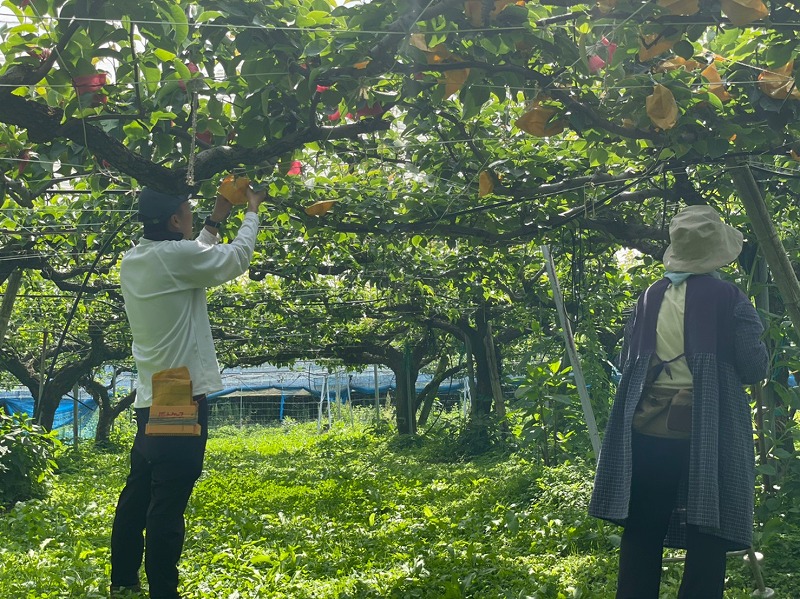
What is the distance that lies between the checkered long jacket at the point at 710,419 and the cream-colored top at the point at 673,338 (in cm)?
2

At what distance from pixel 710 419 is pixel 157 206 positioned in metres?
1.96

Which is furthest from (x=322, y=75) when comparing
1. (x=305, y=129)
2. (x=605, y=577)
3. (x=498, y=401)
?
(x=498, y=401)

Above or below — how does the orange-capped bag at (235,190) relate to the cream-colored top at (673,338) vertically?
above

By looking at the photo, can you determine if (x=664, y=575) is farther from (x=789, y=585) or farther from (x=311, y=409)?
(x=311, y=409)

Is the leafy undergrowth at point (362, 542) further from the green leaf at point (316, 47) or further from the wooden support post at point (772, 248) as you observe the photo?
the green leaf at point (316, 47)

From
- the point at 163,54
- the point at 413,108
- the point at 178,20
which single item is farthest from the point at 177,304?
the point at 413,108

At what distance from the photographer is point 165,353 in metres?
2.87

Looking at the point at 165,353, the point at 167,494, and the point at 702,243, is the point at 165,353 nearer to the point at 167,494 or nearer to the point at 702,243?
the point at 167,494

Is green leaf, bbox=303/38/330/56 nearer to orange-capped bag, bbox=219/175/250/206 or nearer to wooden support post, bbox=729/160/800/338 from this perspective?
orange-capped bag, bbox=219/175/250/206

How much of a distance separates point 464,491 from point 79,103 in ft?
14.8

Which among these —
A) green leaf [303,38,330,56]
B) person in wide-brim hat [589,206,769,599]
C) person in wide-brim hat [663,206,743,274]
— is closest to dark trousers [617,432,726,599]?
person in wide-brim hat [589,206,769,599]

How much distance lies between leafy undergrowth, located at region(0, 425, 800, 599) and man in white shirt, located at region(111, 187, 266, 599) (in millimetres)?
365

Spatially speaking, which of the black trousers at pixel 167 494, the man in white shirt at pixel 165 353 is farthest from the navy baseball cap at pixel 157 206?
the black trousers at pixel 167 494

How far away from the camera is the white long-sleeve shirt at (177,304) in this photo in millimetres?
2867
